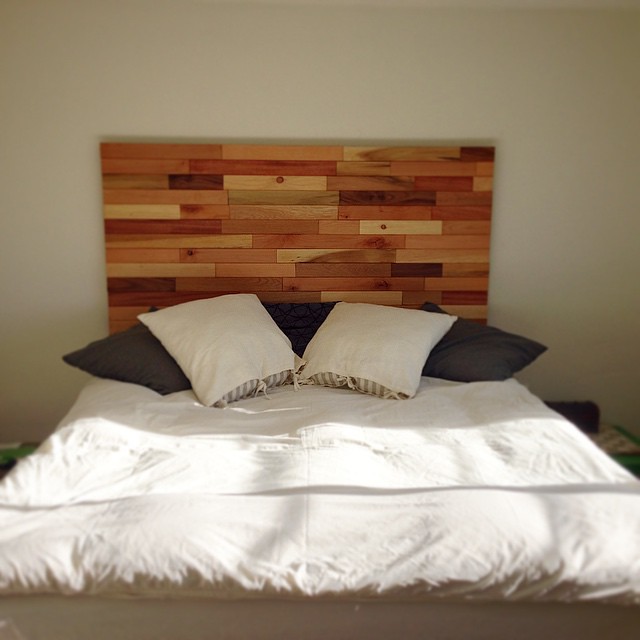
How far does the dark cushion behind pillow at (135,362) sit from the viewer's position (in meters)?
2.49

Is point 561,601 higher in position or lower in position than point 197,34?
lower

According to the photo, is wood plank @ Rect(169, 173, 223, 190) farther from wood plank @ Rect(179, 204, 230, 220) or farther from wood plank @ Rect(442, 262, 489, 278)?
wood plank @ Rect(442, 262, 489, 278)

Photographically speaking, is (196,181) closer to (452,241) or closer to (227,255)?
(227,255)

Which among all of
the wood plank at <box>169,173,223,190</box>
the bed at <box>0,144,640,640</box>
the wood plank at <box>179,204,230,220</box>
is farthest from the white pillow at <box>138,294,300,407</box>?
the wood plank at <box>169,173,223,190</box>

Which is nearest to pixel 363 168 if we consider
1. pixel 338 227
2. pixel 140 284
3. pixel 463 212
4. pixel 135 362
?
pixel 338 227

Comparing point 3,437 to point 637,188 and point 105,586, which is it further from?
point 637,188

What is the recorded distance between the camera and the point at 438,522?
1447mm

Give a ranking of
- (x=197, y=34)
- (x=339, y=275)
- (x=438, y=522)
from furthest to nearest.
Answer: (x=339, y=275) → (x=197, y=34) → (x=438, y=522)

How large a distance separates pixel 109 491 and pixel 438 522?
2.62ft

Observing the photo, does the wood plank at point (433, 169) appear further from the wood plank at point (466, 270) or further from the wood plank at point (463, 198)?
the wood plank at point (466, 270)

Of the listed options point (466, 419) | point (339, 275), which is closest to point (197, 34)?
point (339, 275)

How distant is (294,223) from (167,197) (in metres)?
0.59

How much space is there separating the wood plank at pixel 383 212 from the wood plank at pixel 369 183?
0.27ft

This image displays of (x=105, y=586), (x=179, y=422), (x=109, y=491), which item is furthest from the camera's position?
(x=179, y=422)
